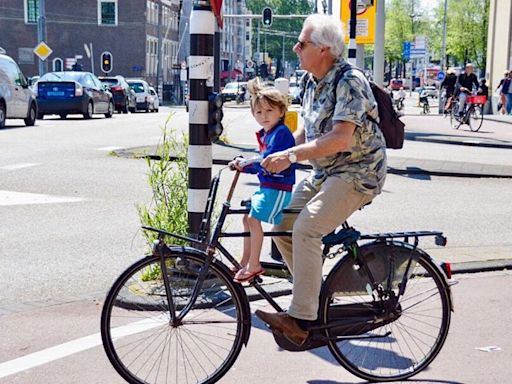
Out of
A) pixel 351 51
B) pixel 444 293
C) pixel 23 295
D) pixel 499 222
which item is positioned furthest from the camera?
pixel 351 51

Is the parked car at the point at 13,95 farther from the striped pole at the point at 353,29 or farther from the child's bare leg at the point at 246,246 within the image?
the child's bare leg at the point at 246,246

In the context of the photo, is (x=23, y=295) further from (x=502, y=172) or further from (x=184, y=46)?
(x=184, y=46)

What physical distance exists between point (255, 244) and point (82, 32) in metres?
70.1

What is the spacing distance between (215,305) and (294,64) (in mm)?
177023

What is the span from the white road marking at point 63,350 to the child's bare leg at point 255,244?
1.72 feet

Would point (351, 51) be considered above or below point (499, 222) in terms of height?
above

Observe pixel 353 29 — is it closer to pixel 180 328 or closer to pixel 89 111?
pixel 180 328

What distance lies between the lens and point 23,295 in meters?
6.46

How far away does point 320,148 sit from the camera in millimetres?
4258

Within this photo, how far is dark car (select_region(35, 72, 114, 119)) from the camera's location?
29.4 m

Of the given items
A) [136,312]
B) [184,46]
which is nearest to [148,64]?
[184,46]

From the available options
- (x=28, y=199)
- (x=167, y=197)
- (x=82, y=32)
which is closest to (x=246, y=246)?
(x=167, y=197)

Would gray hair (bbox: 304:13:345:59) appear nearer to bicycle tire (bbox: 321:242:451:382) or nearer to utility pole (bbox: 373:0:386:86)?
bicycle tire (bbox: 321:242:451:382)

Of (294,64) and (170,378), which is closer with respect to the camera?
(170,378)
